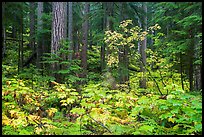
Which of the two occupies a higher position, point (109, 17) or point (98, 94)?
point (109, 17)

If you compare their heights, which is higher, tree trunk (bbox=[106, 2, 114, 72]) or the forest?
tree trunk (bbox=[106, 2, 114, 72])

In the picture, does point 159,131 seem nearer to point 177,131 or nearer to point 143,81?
point 177,131

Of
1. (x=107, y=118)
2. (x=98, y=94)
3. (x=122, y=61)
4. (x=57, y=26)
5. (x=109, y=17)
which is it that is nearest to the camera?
(x=107, y=118)

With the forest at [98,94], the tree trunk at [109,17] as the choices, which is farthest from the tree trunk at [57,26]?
the tree trunk at [109,17]

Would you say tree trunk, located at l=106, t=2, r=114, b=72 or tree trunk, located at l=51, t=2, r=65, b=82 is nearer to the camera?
tree trunk, located at l=51, t=2, r=65, b=82

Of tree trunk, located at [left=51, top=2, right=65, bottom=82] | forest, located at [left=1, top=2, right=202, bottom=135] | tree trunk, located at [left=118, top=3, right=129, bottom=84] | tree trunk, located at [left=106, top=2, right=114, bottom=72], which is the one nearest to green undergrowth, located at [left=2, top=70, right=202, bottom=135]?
forest, located at [left=1, top=2, right=202, bottom=135]

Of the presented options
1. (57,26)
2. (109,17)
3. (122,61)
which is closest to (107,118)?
(57,26)

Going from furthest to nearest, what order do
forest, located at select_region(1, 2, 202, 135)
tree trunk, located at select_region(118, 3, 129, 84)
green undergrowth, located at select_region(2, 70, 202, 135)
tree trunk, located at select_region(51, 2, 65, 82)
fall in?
tree trunk, located at select_region(118, 3, 129, 84) → tree trunk, located at select_region(51, 2, 65, 82) → forest, located at select_region(1, 2, 202, 135) → green undergrowth, located at select_region(2, 70, 202, 135)

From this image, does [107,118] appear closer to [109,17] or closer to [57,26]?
[57,26]

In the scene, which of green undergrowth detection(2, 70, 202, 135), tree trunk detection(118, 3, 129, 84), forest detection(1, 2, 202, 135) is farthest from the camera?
tree trunk detection(118, 3, 129, 84)

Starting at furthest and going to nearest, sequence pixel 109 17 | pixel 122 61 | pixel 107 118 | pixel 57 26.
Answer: pixel 122 61 < pixel 109 17 < pixel 57 26 < pixel 107 118

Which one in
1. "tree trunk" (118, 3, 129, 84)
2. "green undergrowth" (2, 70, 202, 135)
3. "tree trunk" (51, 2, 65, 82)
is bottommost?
"green undergrowth" (2, 70, 202, 135)

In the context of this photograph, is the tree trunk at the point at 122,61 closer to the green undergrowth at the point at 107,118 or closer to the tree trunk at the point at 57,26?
the tree trunk at the point at 57,26

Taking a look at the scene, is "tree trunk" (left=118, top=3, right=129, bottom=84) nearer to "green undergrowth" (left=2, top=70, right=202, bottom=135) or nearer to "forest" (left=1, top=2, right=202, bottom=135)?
"forest" (left=1, top=2, right=202, bottom=135)
